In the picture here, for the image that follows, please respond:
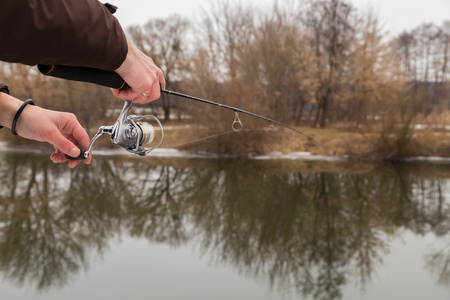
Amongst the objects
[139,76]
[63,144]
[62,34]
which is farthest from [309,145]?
[62,34]

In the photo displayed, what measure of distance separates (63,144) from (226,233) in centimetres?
749

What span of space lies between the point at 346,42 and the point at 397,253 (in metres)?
15.3

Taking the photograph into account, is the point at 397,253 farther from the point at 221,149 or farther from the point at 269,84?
the point at 269,84

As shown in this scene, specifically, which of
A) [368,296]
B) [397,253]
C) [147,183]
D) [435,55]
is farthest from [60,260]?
[435,55]

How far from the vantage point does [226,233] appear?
327 inches

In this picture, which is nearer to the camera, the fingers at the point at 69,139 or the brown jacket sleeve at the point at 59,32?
the brown jacket sleeve at the point at 59,32

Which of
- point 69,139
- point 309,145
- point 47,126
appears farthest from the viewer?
point 309,145

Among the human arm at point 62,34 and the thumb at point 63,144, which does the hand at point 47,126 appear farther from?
the human arm at point 62,34

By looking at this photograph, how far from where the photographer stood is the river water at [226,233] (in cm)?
659

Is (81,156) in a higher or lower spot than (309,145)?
lower

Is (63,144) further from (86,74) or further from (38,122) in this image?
(86,74)

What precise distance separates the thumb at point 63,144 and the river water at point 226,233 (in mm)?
5655

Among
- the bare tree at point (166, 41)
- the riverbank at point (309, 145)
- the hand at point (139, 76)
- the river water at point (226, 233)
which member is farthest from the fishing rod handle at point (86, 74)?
the bare tree at point (166, 41)

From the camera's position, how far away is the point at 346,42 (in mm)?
20375
